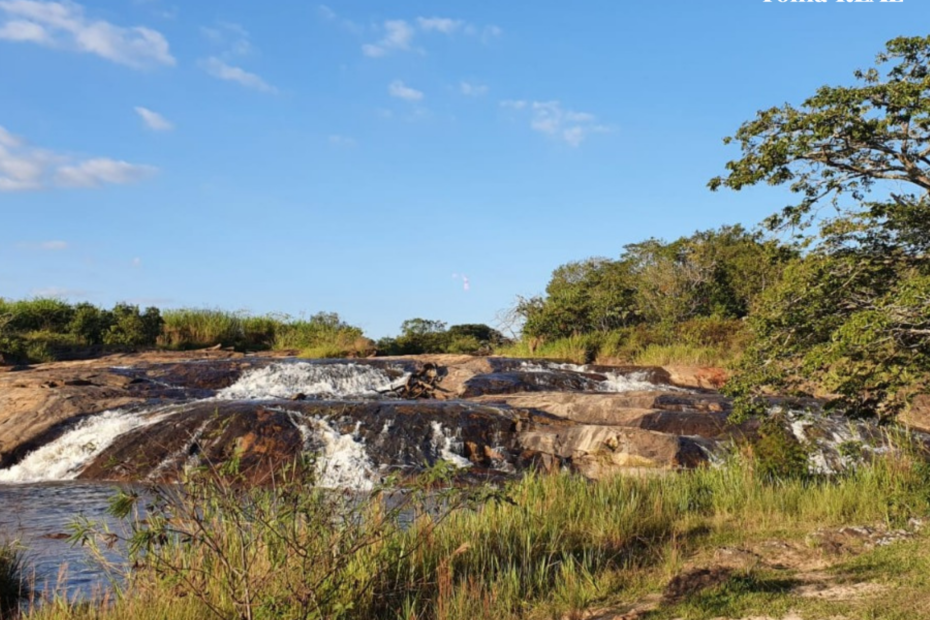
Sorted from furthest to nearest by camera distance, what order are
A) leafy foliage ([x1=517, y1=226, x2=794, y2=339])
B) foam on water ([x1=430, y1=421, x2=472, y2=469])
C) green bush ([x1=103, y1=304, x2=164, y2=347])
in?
leafy foliage ([x1=517, y1=226, x2=794, y2=339])
green bush ([x1=103, y1=304, x2=164, y2=347])
foam on water ([x1=430, y1=421, x2=472, y2=469])

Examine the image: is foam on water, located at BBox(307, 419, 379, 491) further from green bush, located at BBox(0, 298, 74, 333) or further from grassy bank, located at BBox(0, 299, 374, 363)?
green bush, located at BBox(0, 298, 74, 333)

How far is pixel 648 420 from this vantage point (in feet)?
46.5

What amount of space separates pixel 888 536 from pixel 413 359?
54.8 ft

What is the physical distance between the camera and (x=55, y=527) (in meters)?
8.48

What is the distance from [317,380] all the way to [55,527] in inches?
470

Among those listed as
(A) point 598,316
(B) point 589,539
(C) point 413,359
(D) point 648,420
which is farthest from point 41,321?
(B) point 589,539

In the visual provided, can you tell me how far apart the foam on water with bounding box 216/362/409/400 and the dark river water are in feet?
25.8

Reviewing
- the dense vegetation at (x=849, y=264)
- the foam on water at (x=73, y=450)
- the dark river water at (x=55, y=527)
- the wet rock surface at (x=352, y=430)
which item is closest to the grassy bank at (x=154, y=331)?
the wet rock surface at (x=352, y=430)

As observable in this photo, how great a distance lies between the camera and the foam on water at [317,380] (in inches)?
766

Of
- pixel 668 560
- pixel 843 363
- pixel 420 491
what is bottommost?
pixel 668 560

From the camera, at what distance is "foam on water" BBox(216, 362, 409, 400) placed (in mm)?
19469

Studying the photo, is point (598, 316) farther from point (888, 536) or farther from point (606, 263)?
point (888, 536)

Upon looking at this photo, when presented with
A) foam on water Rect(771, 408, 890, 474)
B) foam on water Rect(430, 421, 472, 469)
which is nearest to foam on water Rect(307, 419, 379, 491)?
foam on water Rect(430, 421, 472, 469)

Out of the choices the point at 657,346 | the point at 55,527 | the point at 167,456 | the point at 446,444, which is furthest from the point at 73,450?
the point at 657,346
